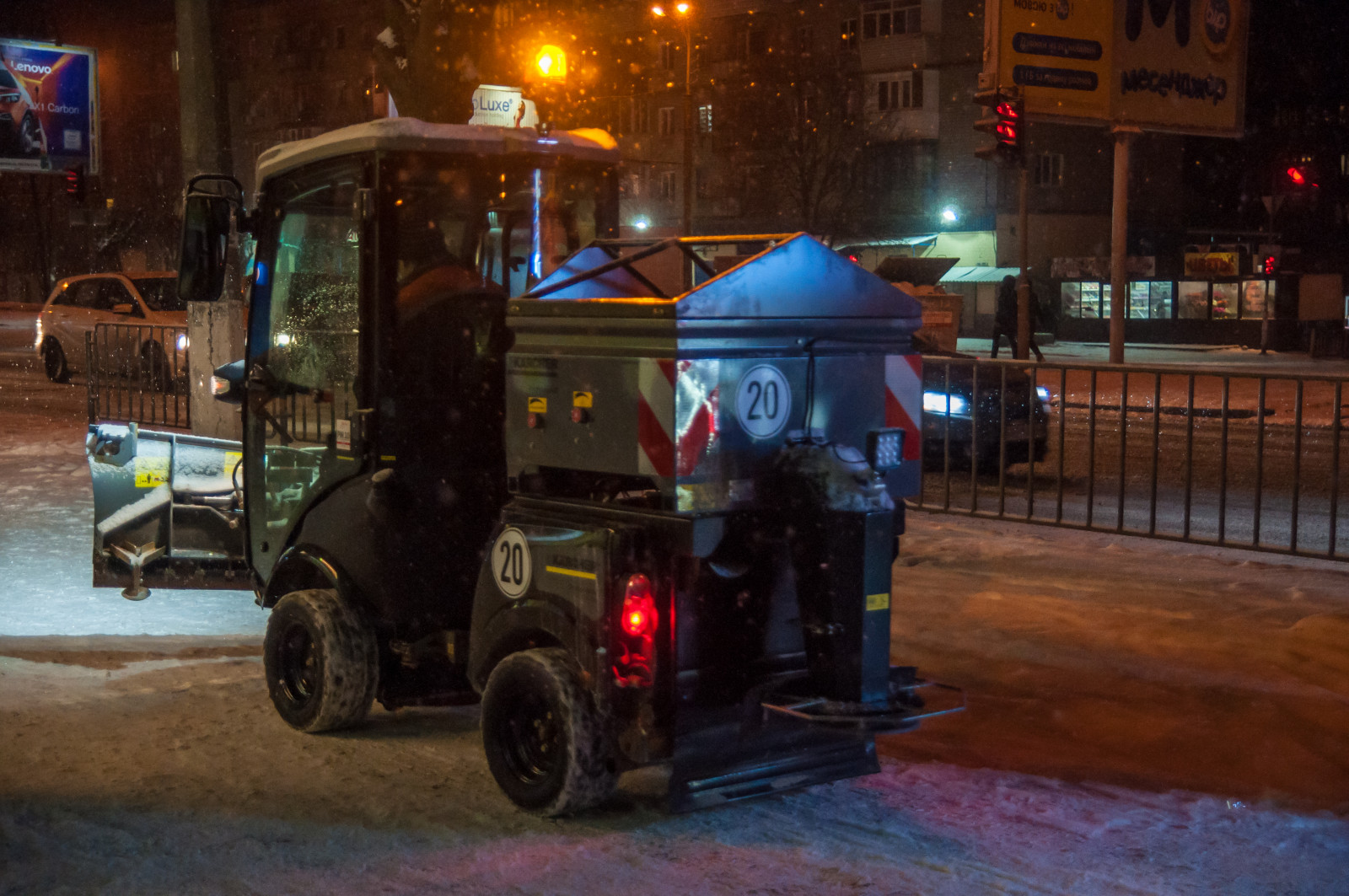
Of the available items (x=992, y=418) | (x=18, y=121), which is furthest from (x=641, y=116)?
(x=992, y=418)

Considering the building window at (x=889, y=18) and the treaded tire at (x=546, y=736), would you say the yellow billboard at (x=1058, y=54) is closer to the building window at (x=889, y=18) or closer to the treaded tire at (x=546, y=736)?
the treaded tire at (x=546, y=736)

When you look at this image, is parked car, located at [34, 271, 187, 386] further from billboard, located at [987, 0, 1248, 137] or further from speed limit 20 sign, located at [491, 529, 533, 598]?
speed limit 20 sign, located at [491, 529, 533, 598]

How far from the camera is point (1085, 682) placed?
6.32 metres

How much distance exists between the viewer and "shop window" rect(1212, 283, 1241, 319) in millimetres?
42625

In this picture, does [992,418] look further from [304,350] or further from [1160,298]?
[1160,298]

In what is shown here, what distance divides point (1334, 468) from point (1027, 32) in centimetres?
1538

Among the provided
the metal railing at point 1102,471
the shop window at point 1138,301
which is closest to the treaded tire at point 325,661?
the metal railing at point 1102,471

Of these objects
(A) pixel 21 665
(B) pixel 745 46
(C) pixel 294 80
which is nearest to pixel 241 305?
(A) pixel 21 665

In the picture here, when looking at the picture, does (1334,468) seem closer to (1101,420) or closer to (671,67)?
(1101,420)

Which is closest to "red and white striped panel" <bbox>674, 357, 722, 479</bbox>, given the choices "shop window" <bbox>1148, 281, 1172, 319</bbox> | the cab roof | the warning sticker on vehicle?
the cab roof

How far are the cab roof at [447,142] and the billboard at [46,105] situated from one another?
3810cm

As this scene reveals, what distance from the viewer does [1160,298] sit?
4522 centimetres

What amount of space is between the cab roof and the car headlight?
6.54 metres

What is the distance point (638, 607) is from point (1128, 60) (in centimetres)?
2225
